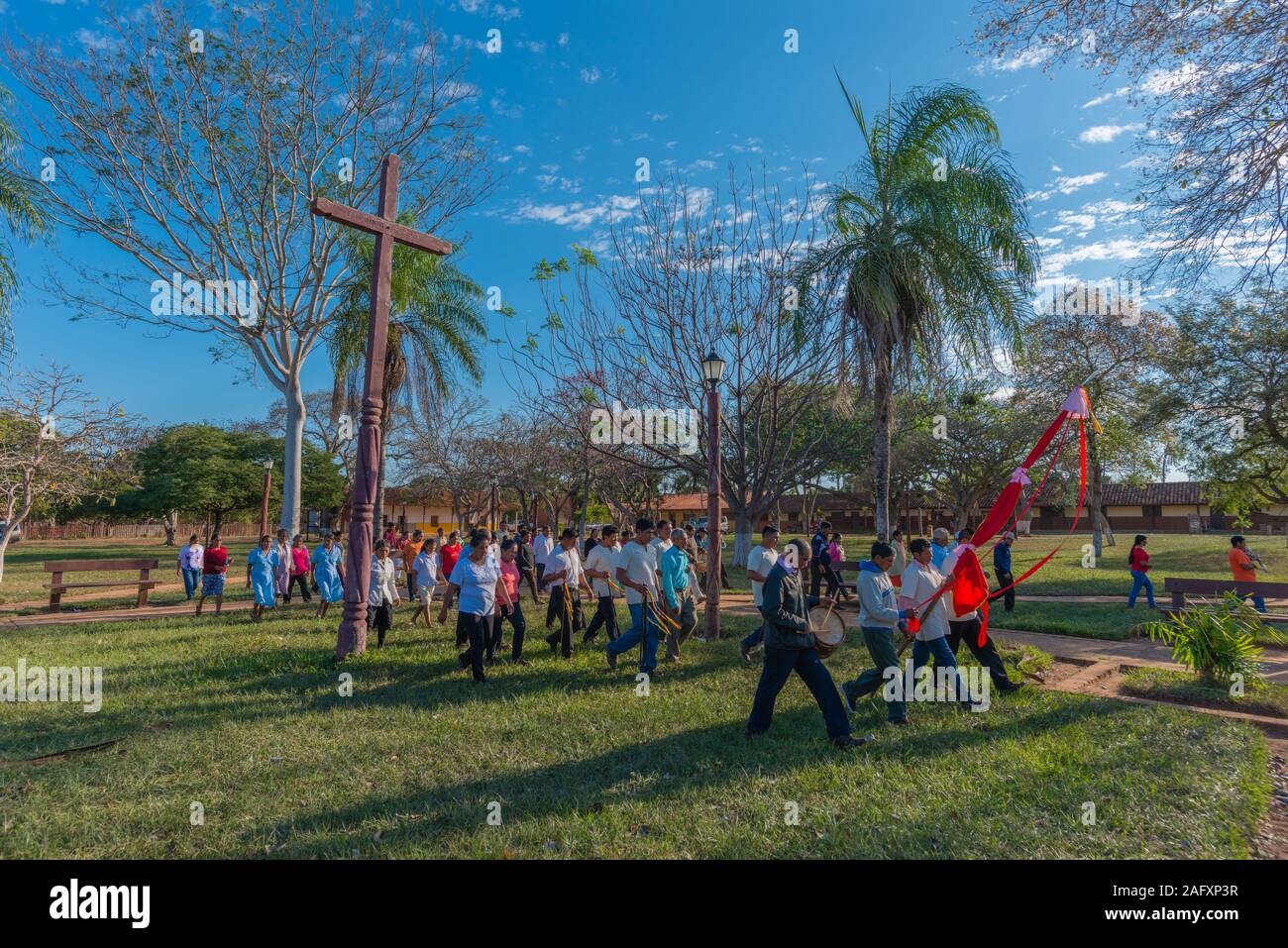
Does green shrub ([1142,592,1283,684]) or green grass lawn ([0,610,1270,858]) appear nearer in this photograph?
green grass lawn ([0,610,1270,858])

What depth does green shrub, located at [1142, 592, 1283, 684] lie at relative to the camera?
7.00 m

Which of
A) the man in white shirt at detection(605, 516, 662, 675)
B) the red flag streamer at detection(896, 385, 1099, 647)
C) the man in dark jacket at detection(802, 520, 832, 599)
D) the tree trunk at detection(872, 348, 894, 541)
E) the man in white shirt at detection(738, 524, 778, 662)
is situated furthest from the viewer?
the man in dark jacket at detection(802, 520, 832, 599)

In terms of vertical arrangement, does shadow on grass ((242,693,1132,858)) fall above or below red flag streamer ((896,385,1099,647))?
below

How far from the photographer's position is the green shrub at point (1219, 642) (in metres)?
7.00

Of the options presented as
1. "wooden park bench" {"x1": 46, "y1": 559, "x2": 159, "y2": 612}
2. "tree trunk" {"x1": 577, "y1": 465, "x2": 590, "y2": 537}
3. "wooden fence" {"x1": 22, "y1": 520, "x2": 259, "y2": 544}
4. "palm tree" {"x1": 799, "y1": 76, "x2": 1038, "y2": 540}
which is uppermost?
"palm tree" {"x1": 799, "y1": 76, "x2": 1038, "y2": 540}

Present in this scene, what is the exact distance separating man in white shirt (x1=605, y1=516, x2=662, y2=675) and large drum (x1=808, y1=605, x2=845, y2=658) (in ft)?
6.15

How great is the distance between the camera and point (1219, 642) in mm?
7055

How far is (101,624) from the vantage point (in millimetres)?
12078

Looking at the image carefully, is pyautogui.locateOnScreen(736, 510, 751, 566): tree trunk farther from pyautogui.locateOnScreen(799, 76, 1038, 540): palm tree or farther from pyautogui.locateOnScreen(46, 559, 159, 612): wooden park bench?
pyautogui.locateOnScreen(46, 559, 159, 612): wooden park bench

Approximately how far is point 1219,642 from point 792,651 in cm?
508

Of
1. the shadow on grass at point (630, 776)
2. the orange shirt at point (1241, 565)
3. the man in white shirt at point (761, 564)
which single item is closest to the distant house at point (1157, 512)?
the orange shirt at point (1241, 565)

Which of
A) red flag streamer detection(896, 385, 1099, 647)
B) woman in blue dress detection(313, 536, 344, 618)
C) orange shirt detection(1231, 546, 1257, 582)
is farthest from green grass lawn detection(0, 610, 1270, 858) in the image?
orange shirt detection(1231, 546, 1257, 582)

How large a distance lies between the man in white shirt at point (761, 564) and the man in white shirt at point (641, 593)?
1.21 metres

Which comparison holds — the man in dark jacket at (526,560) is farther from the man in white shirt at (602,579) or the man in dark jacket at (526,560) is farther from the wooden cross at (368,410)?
the wooden cross at (368,410)
